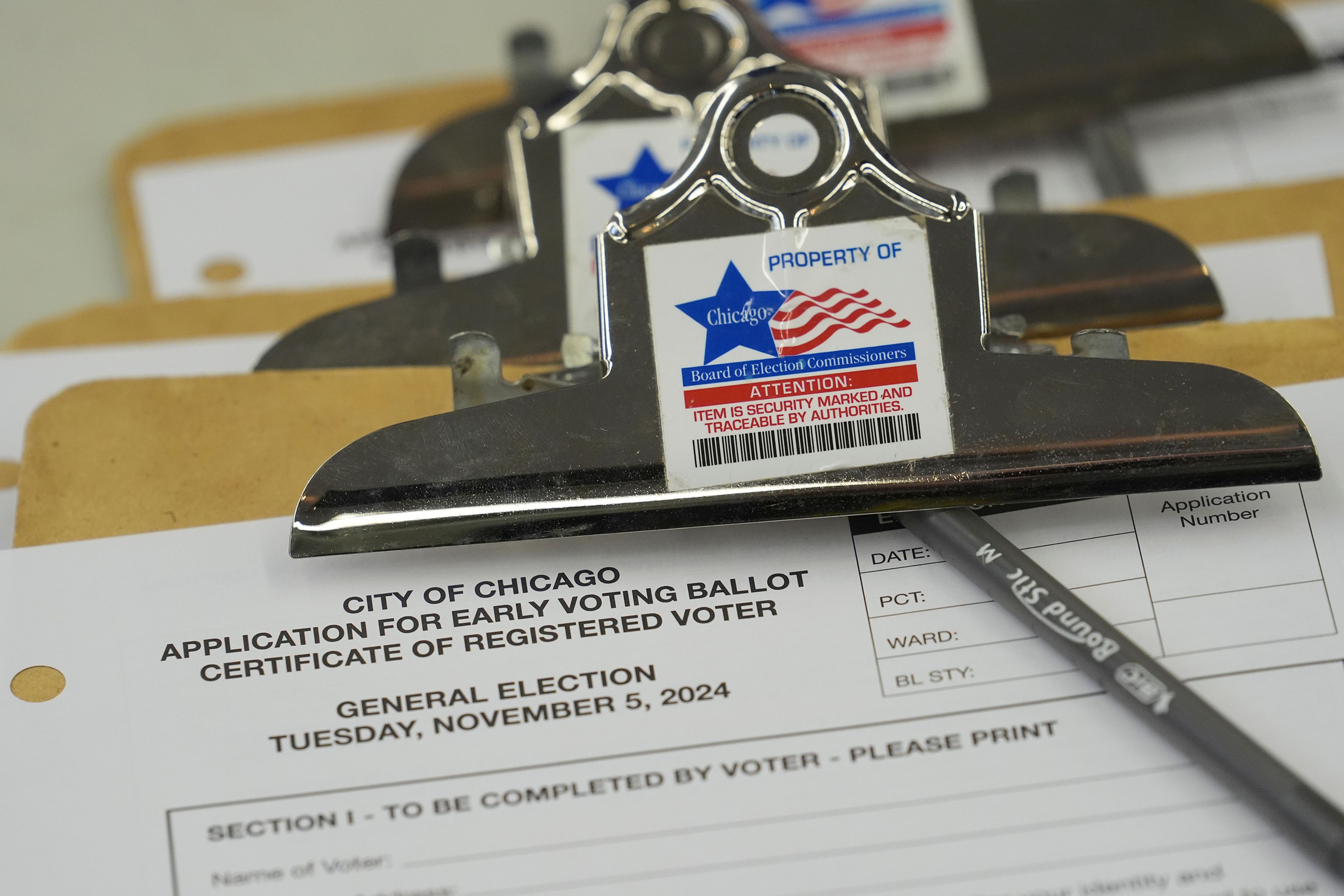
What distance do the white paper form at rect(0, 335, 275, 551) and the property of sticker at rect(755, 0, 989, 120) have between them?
313 millimetres

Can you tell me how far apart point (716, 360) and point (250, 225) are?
0.39 metres

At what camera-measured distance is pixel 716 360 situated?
384 millimetres

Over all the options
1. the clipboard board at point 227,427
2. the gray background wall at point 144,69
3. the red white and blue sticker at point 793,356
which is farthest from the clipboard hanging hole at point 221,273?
the red white and blue sticker at point 793,356

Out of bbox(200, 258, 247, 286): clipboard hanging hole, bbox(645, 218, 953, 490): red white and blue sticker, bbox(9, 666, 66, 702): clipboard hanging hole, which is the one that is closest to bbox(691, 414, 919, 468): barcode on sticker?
bbox(645, 218, 953, 490): red white and blue sticker

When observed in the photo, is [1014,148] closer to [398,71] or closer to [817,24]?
[817,24]

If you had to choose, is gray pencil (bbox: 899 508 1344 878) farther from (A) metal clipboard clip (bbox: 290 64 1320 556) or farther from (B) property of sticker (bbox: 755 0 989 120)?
(B) property of sticker (bbox: 755 0 989 120)

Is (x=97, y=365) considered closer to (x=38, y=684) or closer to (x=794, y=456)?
(x=38, y=684)

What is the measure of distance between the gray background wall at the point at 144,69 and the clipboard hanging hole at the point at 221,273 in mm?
84

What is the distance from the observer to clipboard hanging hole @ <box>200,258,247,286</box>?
2.17 ft

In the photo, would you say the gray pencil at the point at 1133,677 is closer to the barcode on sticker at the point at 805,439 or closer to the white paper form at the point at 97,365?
the barcode on sticker at the point at 805,439

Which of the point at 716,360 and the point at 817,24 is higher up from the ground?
the point at 817,24

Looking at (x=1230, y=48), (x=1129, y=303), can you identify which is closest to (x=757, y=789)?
(x=1129, y=303)

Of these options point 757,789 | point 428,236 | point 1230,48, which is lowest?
point 757,789

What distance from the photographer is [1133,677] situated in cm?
37
